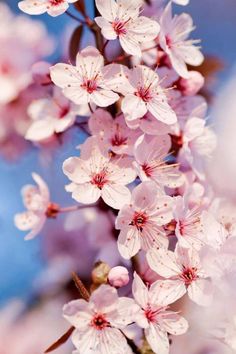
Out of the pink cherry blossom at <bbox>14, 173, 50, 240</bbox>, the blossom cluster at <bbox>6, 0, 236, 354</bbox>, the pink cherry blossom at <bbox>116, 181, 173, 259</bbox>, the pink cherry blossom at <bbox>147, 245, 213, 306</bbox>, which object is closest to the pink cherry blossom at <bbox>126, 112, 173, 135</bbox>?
the blossom cluster at <bbox>6, 0, 236, 354</bbox>

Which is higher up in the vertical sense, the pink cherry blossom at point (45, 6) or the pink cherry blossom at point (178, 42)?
the pink cherry blossom at point (45, 6)

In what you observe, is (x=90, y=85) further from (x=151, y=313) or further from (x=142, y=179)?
(x=151, y=313)

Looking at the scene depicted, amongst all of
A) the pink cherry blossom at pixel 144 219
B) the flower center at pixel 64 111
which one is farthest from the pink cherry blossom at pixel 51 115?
the pink cherry blossom at pixel 144 219

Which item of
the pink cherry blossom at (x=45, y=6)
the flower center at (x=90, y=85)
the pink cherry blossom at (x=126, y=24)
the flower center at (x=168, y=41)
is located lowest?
the flower center at (x=168, y=41)

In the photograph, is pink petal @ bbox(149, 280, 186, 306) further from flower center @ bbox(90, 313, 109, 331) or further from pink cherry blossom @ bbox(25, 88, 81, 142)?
pink cherry blossom @ bbox(25, 88, 81, 142)

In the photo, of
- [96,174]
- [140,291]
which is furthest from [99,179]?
[140,291]

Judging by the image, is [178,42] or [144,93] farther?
[178,42]

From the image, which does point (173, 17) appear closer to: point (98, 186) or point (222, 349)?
point (98, 186)

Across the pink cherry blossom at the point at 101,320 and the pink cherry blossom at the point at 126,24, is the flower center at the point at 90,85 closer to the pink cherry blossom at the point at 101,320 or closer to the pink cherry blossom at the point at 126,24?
the pink cherry blossom at the point at 126,24
